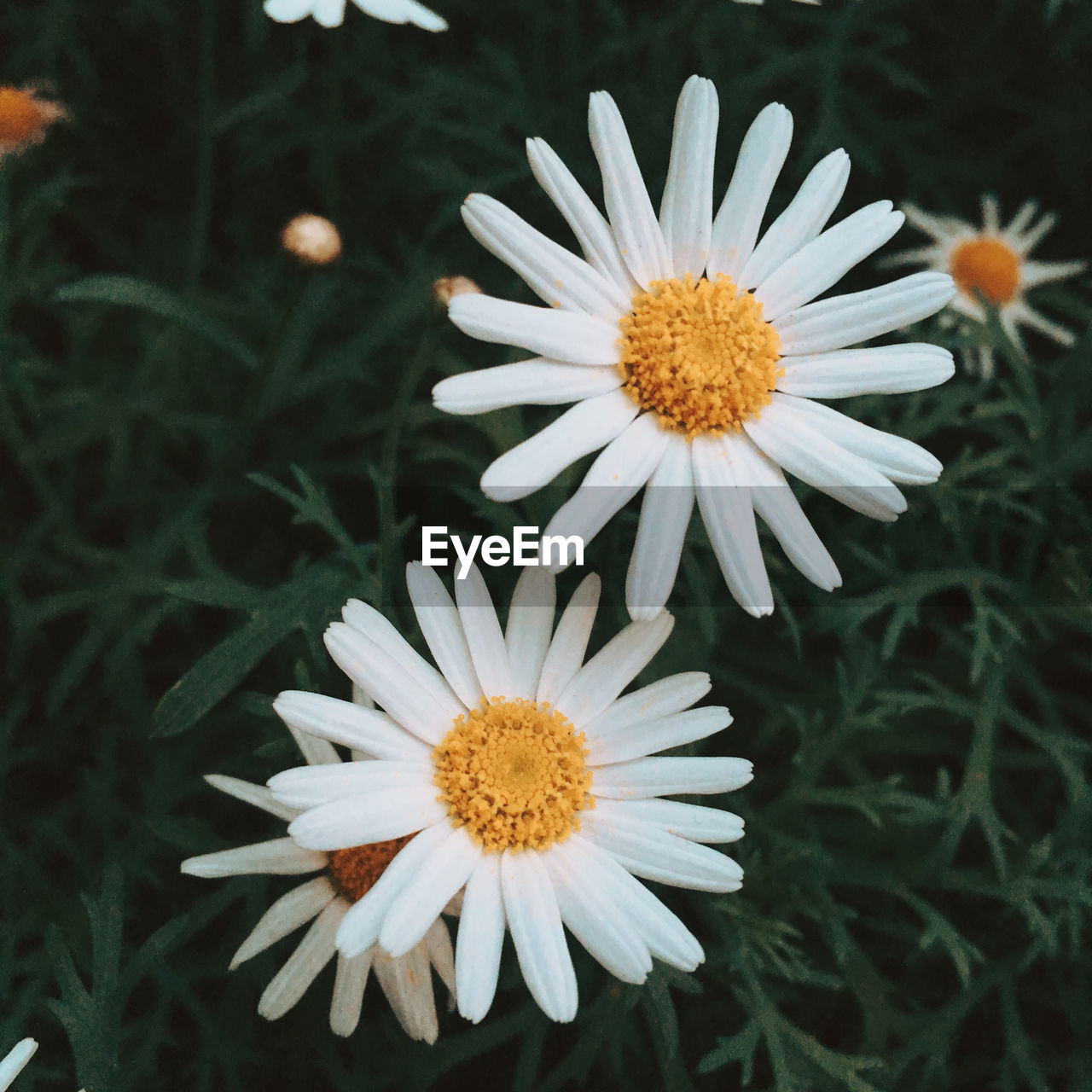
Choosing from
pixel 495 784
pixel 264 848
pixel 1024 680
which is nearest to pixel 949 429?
pixel 1024 680

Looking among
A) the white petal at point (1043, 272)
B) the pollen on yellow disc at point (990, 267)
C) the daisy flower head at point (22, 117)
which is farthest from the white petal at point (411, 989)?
the white petal at point (1043, 272)

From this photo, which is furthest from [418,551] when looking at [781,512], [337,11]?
[337,11]

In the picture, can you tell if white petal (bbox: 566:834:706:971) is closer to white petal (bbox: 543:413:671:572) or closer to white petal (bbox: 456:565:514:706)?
white petal (bbox: 456:565:514:706)

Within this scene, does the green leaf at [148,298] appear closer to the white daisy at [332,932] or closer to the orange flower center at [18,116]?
the white daisy at [332,932]

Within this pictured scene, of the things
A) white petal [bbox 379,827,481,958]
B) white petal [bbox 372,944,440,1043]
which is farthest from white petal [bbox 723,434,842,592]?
white petal [bbox 372,944,440,1043]

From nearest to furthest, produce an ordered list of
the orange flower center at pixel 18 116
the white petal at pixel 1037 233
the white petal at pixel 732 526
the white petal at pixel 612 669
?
the white petal at pixel 732 526, the white petal at pixel 612 669, the orange flower center at pixel 18 116, the white petal at pixel 1037 233

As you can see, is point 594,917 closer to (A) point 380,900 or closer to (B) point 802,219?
(A) point 380,900

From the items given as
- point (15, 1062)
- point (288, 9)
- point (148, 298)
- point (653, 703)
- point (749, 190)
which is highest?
point (288, 9)
